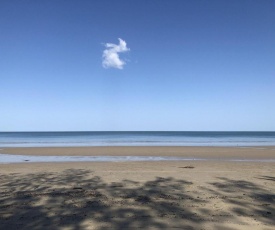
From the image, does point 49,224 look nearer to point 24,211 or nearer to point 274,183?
point 24,211

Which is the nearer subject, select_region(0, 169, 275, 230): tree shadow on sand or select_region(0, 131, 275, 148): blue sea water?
select_region(0, 169, 275, 230): tree shadow on sand

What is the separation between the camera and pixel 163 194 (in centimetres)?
759

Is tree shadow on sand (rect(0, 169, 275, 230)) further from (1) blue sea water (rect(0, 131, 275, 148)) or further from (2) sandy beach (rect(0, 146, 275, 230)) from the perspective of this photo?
(1) blue sea water (rect(0, 131, 275, 148))

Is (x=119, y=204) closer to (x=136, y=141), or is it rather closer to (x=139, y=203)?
(x=139, y=203)

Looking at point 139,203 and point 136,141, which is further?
point 136,141

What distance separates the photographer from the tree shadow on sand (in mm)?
5359

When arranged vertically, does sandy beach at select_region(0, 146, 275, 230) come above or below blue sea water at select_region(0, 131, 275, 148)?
below

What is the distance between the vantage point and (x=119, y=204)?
21.7 feet

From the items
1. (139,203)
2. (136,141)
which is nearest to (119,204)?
(139,203)

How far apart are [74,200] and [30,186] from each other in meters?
2.86

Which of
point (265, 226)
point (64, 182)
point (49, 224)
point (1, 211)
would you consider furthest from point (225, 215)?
point (64, 182)

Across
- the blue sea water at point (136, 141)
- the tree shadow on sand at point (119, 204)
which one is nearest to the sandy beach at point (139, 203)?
the tree shadow on sand at point (119, 204)

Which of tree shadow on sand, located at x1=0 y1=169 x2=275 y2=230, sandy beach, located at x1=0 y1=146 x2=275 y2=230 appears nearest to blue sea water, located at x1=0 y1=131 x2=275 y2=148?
sandy beach, located at x1=0 y1=146 x2=275 y2=230

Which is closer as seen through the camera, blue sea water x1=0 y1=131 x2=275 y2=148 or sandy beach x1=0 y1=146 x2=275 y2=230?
sandy beach x1=0 y1=146 x2=275 y2=230
